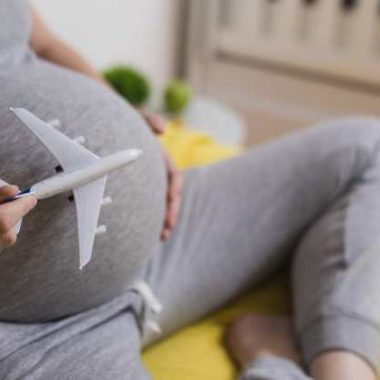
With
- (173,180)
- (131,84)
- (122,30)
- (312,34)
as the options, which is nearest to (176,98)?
(131,84)

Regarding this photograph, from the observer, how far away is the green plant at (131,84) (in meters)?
1.42

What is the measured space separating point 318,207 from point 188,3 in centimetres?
102

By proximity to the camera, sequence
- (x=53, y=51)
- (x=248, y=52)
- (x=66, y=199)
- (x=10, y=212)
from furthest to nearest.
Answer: (x=248, y=52)
(x=53, y=51)
(x=66, y=199)
(x=10, y=212)

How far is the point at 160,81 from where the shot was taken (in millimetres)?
1801

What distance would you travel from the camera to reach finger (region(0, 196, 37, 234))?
549 mm

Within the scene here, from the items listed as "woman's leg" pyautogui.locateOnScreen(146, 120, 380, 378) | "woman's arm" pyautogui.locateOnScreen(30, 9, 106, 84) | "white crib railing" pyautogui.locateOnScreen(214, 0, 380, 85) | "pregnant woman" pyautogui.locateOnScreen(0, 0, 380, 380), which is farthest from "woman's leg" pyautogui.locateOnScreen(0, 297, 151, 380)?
"white crib railing" pyautogui.locateOnScreen(214, 0, 380, 85)

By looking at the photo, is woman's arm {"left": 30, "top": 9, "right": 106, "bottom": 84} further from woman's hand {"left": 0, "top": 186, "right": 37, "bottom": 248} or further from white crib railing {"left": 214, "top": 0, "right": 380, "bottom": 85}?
white crib railing {"left": 214, "top": 0, "right": 380, "bottom": 85}

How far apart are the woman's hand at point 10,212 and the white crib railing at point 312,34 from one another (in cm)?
117

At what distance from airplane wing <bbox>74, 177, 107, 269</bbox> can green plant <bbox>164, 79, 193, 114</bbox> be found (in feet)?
2.70

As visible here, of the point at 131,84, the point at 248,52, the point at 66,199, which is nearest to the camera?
the point at 66,199

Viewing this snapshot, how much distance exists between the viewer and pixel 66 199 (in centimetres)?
66

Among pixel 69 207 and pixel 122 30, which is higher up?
pixel 69 207

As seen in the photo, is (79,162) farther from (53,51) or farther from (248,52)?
(248,52)

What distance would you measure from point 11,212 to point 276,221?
42cm
